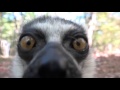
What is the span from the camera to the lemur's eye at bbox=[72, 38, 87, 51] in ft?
5.39

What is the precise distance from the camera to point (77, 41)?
1653 millimetres

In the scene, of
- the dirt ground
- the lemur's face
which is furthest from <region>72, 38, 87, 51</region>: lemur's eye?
the dirt ground

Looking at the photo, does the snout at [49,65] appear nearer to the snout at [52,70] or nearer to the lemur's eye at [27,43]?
the snout at [52,70]

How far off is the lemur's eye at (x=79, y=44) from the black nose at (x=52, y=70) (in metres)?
0.24

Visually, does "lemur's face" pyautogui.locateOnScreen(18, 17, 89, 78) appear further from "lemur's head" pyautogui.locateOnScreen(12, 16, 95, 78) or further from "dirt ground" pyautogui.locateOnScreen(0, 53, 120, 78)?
"dirt ground" pyautogui.locateOnScreen(0, 53, 120, 78)

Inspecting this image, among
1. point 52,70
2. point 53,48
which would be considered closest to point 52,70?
point 52,70

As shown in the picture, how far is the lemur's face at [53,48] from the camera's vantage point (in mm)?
1421

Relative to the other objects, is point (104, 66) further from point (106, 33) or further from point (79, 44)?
point (79, 44)

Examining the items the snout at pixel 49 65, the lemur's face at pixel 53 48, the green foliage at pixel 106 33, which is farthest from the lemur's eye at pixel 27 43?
the green foliage at pixel 106 33

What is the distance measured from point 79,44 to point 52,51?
219 millimetres
